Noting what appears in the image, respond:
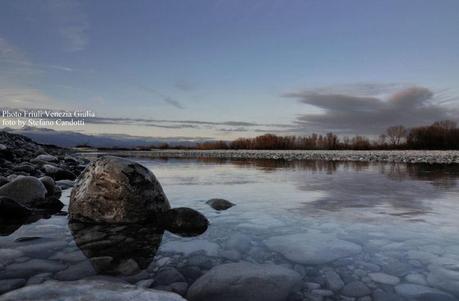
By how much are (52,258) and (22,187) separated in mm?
3141

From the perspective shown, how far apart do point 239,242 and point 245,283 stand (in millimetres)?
1223

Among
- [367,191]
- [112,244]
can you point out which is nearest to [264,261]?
[112,244]

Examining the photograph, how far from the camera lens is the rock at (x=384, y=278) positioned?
2.96 meters

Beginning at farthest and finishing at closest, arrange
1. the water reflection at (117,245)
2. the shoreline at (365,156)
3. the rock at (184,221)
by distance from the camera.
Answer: the shoreline at (365,156)
the rock at (184,221)
the water reflection at (117,245)

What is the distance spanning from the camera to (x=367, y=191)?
347 inches

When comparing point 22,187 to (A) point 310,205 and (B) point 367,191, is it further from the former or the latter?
(B) point 367,191

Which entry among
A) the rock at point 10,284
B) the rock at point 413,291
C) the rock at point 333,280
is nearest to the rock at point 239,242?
the rock at point 333,280

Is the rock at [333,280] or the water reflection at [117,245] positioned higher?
the water reflection at [117,245]

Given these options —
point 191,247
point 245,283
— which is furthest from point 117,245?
point 245,283

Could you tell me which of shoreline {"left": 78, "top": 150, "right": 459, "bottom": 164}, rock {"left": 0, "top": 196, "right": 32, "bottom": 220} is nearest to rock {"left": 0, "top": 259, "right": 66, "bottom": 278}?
rock {"left": 0, "top": 196, "right": 32, "bottom": 220}

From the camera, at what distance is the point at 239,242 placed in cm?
406

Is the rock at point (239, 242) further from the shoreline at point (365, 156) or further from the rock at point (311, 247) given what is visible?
the shoreline at point (365, 156)

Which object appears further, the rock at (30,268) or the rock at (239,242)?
the rock at (239,242)

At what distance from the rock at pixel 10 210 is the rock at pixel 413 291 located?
502cm
